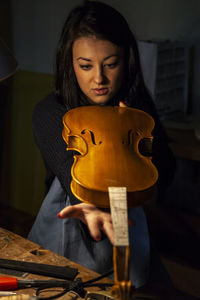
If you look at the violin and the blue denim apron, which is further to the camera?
the blue denim apron

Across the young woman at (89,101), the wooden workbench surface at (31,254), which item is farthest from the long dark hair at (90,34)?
the wooden workbench surface at (31,254)

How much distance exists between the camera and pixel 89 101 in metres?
0.60

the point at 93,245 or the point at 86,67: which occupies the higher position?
the point at 86,67

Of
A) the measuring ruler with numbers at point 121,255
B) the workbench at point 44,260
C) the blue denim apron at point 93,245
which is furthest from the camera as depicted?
the blue denim apron at point 93,245

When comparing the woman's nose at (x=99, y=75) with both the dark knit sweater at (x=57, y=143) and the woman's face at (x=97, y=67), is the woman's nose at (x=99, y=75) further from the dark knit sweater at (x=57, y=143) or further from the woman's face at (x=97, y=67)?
the dark knit sweater at (x=57, y=143)

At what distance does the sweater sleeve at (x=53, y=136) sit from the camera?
56cm

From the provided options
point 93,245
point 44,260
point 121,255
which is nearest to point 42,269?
point 44,260

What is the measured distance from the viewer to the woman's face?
54 cm

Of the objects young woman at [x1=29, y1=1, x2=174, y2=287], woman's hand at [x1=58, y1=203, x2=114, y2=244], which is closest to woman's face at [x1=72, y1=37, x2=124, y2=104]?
young woman at [x1=29, y1=1, x2=174, y2=287]

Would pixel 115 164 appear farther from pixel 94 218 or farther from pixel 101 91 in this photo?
pixel 101 91

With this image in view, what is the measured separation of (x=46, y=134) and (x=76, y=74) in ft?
0.37

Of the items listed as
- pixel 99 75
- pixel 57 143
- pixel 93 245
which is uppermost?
pixel 99 75

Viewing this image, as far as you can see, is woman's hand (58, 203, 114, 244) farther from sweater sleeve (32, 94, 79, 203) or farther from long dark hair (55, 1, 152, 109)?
long dark hair (55, 1, 152, 109)

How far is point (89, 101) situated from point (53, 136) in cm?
8
